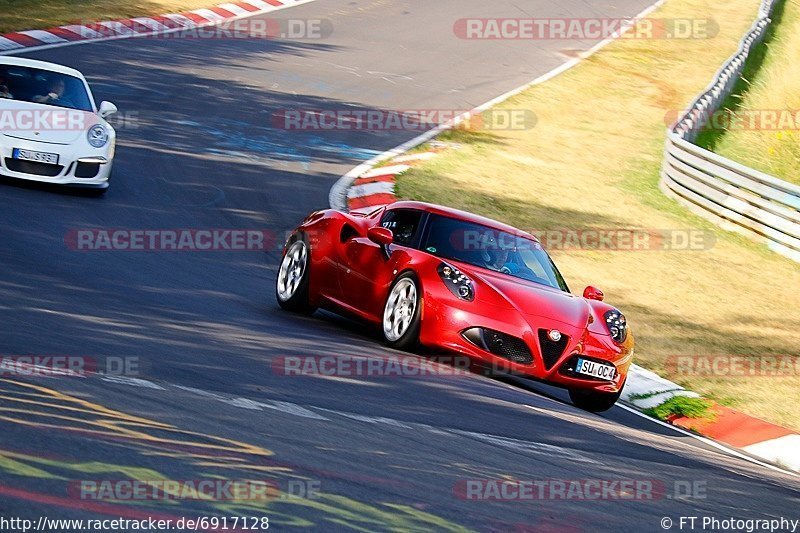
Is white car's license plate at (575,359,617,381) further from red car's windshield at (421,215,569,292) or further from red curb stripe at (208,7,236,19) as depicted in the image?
red curb stripe at (208,7,236,19)

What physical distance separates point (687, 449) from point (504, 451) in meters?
2.32

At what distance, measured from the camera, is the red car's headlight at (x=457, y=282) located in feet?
31.8

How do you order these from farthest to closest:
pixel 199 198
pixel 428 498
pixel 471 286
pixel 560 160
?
pixel 560 160 → pixel 199 198 → pixel 471 286 → pixel 428 498

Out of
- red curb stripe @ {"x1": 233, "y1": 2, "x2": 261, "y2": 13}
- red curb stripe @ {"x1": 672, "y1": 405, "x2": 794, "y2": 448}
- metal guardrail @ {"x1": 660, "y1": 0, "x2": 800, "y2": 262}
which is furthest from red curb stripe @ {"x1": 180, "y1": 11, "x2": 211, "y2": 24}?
red curb stripe @ {"x1": 672, "y1": 405, "x2": 794, "y2": 448}

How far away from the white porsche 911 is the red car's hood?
20.4 feet

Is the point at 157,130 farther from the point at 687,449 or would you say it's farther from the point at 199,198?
the point at 687,449

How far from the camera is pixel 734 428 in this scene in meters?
10.3

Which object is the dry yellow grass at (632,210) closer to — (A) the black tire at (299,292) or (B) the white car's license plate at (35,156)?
(A) the black tire at (299,292)

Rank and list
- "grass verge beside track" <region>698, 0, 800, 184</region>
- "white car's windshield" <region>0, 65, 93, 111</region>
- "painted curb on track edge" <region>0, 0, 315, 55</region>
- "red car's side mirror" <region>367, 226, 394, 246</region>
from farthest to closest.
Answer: "grass verge beside track" <region>698, 0, 800, 184</region>
"painted curb on track edge" <region>0, 0, 315, 55</region>
"white car's windshield" <region>0, 65, 93, 111</region>
"red car's side mirror" <region>367, 226, 394, 246</region>

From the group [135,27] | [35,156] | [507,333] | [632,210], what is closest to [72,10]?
[135,27]

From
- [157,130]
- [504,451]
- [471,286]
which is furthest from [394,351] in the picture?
[157,130]

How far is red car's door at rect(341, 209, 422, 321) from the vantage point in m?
10.3

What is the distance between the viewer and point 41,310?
351 inches

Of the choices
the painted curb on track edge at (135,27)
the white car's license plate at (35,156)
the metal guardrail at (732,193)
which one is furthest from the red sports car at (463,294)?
the painted curb on track edge at (135,27)
